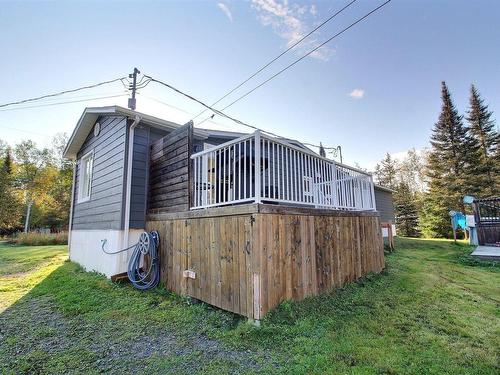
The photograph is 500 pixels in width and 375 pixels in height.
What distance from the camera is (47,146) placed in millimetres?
26250

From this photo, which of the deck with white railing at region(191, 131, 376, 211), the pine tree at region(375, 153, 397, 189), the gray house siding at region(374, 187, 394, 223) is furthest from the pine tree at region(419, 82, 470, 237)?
the deck with white railing at region(191, 131, 376, 211)

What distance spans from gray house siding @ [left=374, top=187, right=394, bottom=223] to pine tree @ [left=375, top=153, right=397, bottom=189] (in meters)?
11.9

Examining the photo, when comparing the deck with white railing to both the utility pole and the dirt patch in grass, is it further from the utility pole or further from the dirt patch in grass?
the utility pole

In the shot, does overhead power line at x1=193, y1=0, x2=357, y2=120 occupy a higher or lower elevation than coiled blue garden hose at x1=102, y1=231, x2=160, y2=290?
higher

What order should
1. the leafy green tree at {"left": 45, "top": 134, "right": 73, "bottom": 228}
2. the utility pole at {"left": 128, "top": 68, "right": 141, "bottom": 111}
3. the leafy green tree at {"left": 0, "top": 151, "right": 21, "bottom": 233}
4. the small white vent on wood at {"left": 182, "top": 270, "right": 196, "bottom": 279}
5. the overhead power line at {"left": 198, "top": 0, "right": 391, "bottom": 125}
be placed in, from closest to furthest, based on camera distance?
the small white vent on wood at {"left": 182, "top": 270, "right": 196, "bottom": 279}, the overhead power line at {"left": 198, "top": 0, "right": 391, "bottom": 125}, the utility pole at {"left": 128, "top": 68, "right": 141, "bottom": 111}, the leafy green tree at {"left": 0, "top": 151, "right": 21, "bottom": 233}, the leafy green tree at {"left": 45, "top": 134, "right": 73, "bottom": 228}

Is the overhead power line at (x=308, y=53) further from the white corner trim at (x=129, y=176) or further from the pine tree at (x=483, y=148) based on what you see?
the pine tree at (x=483, y=148)

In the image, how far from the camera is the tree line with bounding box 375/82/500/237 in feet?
53.3

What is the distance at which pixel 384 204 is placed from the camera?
44.6 feet

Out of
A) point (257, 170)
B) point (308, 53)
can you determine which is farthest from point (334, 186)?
point (308, 53)

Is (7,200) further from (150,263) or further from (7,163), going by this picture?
(150,263)

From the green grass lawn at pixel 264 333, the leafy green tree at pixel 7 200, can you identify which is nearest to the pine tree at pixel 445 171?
the green grass lawn at pixel 264 333

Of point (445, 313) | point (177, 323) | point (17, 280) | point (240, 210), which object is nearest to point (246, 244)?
point (240, 210)

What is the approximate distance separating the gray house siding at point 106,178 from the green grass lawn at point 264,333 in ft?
5.29

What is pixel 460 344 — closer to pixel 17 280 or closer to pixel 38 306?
pixel 38 306
